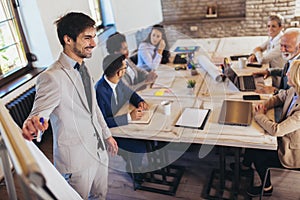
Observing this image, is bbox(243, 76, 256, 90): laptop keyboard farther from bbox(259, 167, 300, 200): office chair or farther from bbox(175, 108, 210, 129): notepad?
bbox(259, 167, 300, 200): office chair

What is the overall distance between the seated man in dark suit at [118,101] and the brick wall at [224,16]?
2942mm

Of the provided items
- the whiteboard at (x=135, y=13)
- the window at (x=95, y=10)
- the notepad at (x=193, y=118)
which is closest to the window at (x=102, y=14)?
the window at (x=95, y=10)

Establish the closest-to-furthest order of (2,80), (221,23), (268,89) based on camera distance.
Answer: (268,89) → (2,80) → (221,23)

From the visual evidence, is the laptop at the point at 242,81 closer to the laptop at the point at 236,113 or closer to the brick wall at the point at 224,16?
the laptop at the point at 236,113

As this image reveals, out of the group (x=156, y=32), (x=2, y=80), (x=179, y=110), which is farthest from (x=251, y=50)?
(x=2, y=80)

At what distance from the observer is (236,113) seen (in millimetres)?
2084

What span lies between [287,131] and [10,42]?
292 cm

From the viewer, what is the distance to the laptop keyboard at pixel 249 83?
2445 mm

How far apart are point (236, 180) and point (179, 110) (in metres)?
0.69

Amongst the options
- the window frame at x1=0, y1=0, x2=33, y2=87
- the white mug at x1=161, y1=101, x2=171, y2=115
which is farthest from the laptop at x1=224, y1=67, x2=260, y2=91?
the window frame at x1=0, y1=0, x2=33, y2=87

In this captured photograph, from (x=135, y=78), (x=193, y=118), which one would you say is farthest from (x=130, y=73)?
(x=193, y=118)

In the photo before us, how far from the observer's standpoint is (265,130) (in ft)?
6.19

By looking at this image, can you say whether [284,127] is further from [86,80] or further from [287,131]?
[86,80]

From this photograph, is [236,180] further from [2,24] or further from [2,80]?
[2,24]
